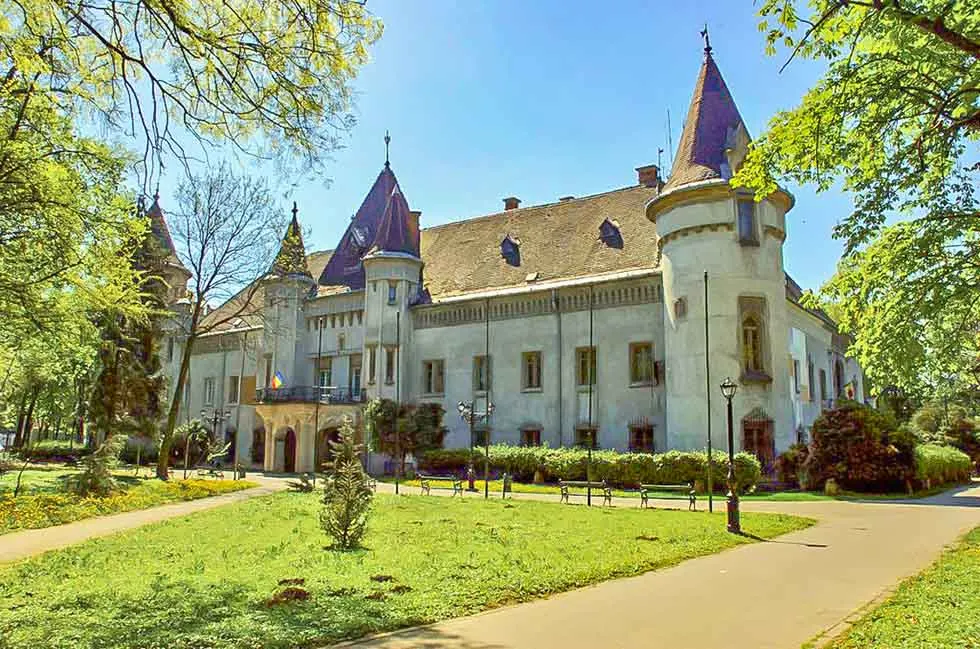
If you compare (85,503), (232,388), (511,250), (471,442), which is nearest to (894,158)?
(85,503)

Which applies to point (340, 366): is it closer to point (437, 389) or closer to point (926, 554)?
point (437, 389)

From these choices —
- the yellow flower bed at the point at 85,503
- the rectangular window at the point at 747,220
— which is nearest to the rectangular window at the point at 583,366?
the rectangular window at the point at 747,220

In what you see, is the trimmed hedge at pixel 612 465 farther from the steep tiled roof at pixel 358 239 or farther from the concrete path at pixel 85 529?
the steep tiled roof at pixel 358 239

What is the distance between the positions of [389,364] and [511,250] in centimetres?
931

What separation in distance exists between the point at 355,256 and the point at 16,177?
109 feet

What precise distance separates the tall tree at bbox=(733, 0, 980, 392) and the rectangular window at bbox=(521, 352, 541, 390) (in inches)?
847

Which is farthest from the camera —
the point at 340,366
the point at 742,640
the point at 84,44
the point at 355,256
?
the point at 355,256

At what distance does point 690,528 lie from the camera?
15664 mm

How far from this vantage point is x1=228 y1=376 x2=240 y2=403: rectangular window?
1937 inches

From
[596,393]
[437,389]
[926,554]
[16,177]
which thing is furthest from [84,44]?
[437,389]

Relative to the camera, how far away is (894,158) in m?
11.5

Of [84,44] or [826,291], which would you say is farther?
[826,291]

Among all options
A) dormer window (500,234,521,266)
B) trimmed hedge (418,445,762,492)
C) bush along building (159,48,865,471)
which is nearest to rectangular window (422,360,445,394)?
bush along building (159,48,865,471)

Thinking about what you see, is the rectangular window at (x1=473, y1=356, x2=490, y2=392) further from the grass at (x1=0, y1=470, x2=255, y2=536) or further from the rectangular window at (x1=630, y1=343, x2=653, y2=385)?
the grass at (x1=0, y1=470, x2=255, y2=536)
